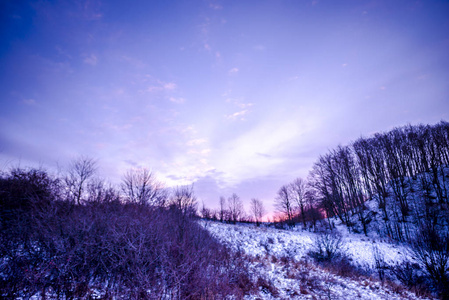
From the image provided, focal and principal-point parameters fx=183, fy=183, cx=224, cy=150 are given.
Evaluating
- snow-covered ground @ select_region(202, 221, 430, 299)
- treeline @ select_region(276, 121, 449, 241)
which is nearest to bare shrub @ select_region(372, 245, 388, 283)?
snow-covered ground @ select_region(202, 221, 430, 299)

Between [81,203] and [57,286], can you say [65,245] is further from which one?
[81,203]

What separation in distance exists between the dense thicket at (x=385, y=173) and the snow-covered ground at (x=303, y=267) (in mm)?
8072

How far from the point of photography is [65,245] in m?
8.13

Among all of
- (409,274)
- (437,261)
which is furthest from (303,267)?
(409,274)

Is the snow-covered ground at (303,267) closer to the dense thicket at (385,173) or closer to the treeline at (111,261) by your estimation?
the treeline at (111,261)

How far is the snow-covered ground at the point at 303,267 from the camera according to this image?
9.17 m

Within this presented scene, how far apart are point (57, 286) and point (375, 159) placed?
37874 mm

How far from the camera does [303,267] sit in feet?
43.2

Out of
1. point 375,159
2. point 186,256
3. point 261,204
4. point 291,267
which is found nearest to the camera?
point 186,256

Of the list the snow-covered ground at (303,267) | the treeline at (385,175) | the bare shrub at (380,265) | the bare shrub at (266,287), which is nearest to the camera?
the bare shrub at (266,287)

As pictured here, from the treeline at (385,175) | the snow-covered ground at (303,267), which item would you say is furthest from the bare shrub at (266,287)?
the treeline at (385,175)

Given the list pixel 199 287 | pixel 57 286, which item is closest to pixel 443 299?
pixel 199 287

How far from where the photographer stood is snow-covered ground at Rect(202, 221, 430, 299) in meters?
9.17

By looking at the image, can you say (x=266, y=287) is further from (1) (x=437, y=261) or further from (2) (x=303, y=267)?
(1) (x=437, y=261)
